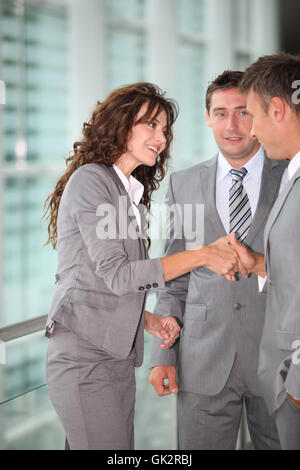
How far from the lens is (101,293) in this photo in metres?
1.46

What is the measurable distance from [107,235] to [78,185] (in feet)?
0.49

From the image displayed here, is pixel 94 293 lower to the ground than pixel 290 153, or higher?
lower

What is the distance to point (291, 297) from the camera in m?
1.38

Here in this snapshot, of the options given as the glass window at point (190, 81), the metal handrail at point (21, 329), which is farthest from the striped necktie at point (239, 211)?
the glass window at point (190, 81)

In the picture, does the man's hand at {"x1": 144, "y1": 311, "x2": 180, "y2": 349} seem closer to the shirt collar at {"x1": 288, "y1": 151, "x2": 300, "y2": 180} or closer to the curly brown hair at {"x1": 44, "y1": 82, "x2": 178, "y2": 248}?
the curly brown hair at {"x1": 44, "y1": 82, "x2": 178, "y2": 248}

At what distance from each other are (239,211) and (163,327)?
43 centimetres

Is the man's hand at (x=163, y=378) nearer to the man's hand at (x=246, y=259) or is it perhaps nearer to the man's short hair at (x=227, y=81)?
the man's hand at (x=246, y=259)

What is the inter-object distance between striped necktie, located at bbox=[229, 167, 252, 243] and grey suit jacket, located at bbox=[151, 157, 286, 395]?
0.14 feet

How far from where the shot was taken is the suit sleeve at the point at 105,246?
139cm

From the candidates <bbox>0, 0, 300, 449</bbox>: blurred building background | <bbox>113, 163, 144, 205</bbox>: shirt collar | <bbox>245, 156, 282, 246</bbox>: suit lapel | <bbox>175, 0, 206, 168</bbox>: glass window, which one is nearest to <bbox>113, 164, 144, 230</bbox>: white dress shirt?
<bbox>113, 163, 144, 205</bbox>: shirt collar

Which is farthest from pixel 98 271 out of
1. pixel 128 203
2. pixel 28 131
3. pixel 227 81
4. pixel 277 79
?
pixel 28 131

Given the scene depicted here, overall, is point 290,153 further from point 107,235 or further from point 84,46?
point 84,46
